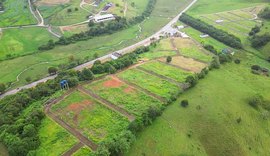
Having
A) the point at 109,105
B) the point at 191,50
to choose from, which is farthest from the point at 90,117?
the point at 191,50

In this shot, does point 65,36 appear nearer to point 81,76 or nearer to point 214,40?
point 81,76

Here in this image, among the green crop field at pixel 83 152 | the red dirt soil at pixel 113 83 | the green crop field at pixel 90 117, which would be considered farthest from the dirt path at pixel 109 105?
the green crop field at pixel 83 152

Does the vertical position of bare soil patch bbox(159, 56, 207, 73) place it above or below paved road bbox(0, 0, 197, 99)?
above

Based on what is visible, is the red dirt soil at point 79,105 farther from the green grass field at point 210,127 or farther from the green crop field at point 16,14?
the green crop field at point 16,14

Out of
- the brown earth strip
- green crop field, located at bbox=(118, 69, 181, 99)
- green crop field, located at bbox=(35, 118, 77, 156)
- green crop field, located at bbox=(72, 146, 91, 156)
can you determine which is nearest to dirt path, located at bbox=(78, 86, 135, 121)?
the brown earth strip

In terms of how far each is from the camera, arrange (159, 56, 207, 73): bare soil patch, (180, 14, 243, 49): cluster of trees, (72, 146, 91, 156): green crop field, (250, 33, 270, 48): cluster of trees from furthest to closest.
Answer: (180, 14, 243, 49): cluster of trees → (250, 33, 270, 48): cluster of trees → (159, 56, 207, 73): bare soil patch → (72, 146, 91, 156): green crop field

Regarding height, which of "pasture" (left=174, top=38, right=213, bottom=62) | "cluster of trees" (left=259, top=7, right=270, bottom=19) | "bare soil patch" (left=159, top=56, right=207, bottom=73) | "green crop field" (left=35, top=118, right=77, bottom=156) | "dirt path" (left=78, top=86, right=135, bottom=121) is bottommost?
"pasture" (left=174, top=38, right=213, bottom=62)

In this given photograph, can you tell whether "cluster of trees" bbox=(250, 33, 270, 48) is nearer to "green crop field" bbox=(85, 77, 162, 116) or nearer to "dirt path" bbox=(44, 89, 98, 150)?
"green crop field" bbox=(85, 77, 162, 116)
